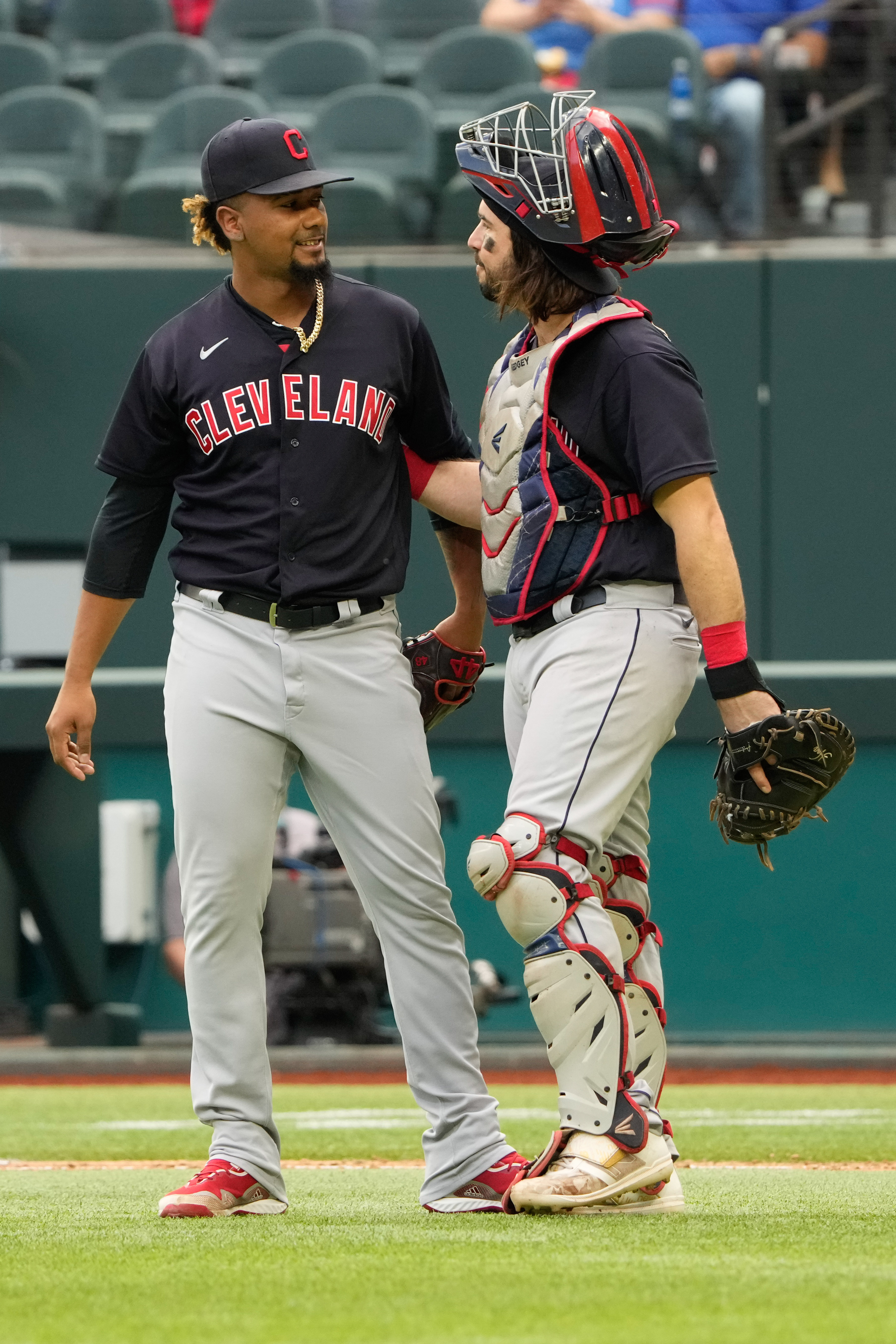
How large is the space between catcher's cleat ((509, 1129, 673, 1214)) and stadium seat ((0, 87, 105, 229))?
9094mm

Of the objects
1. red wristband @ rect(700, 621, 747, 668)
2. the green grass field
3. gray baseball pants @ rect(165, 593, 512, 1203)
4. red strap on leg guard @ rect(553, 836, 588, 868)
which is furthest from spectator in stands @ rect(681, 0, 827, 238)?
red strap on leg guard @ rect(553, 836, 588, 868)

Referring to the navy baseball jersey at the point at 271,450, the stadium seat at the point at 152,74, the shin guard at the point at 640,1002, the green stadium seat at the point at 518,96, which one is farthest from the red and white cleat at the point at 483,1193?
the stadium seat at the point at 152,74

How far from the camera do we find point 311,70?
37.6ft

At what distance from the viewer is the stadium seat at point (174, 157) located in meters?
11.0

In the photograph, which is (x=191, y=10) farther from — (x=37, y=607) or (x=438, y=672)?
(x=438, y=672)

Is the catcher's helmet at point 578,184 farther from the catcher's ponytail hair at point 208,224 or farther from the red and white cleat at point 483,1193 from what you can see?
the red and white cleat at point 483,1193

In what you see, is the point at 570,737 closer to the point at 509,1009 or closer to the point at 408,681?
the point at 408,681

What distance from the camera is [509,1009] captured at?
9.70 m

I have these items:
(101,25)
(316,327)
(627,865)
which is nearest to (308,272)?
(316,327)

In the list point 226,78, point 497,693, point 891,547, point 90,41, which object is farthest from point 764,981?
point 90,41

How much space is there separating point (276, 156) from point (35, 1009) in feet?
24.7

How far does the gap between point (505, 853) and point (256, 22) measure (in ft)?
32.0

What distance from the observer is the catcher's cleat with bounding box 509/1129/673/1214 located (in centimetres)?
316

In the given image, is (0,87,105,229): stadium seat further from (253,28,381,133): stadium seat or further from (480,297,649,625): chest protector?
(480,297,649,625): chest protector
